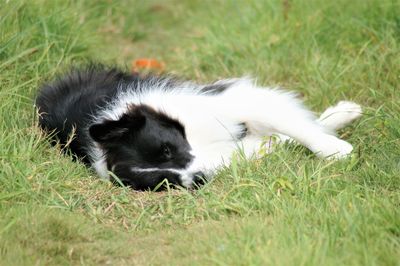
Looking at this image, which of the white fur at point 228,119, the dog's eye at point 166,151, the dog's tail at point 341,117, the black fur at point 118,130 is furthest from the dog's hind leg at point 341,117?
the dog's eye at point 166,151

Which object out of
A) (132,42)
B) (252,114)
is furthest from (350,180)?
(132,42)

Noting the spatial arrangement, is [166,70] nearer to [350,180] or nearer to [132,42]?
[132,42]

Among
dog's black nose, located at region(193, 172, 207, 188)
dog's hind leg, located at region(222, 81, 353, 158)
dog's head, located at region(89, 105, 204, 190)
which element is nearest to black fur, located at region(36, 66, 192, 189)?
dog's head, located at region(89, 105, 204, 190)

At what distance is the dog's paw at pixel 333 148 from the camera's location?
4.93 meters

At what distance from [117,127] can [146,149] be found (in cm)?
24

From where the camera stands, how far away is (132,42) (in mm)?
7926

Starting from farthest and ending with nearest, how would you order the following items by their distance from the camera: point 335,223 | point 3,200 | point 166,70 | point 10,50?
1. point 166,70
2. point 10,50
3. point 3,200
4. point 335,223

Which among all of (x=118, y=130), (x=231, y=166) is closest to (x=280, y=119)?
(x=231, y=166)

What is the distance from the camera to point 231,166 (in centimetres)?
479

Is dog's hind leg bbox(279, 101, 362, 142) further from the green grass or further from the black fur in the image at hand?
the black fur

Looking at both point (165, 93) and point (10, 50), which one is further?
point (10, 50)

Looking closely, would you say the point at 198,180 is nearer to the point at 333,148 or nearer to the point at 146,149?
the point at 146,149

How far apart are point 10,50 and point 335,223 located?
10.5ft

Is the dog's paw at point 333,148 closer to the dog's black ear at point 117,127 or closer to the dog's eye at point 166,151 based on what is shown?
the dog's eye at point 166,151
